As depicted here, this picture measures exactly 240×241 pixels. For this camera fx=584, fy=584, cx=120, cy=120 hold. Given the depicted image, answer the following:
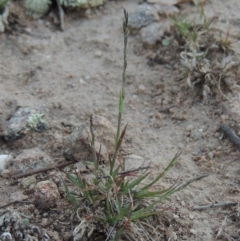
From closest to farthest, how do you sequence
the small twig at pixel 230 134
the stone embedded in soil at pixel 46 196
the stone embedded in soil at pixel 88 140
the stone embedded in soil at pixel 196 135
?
the stone embedded in soil at pixel 46 196 < the stone embedded in soil at pixel 88 140 < the small twig at pixel 230 134 < the stone embedded in soil at pixel 196 135

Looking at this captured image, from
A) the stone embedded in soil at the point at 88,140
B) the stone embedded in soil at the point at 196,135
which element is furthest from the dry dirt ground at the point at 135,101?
the stone embedded in soil at the point at 88,140

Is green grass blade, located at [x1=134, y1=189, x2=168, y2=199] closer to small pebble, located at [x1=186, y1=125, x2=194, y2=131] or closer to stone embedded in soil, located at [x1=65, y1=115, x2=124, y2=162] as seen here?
stone embedded in soil, located at [x1=65, y1=115, x2=124, y2=162]

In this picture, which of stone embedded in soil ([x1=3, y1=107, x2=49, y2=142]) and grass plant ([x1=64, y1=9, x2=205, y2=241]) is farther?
stone embedded in soil ([x1=3, y1=107, x2=49, y2=142])

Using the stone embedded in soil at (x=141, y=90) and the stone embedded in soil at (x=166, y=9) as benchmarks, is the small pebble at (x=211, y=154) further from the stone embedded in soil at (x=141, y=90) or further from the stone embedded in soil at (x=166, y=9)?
the stone embedded in soil at (x=166, y=9)

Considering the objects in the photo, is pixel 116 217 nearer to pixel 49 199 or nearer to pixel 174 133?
pixel 49 199

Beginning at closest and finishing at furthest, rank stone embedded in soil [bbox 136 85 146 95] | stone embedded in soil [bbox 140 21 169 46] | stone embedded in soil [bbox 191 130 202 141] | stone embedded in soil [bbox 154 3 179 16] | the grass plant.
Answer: the grass plant, stone embedded in soil [bbox 191 130 202 141], stone embedded in soil [bbox 136 85 146 95], stone embedded in soil [bbox 140 21 169 46], stone embedded in soil [bbox 154 3 179 16]

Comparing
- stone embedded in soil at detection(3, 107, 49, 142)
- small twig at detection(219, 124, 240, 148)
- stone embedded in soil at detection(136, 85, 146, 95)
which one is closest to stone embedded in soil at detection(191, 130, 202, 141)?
small twig at detection(219, 124, 240, 148)

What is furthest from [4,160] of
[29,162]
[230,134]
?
[230,134]
